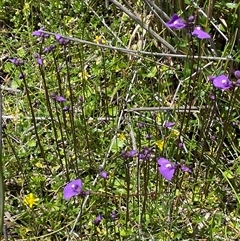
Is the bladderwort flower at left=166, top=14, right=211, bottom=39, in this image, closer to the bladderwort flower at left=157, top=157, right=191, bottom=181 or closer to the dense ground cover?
the dense ground cover

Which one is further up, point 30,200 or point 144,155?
point 144,155

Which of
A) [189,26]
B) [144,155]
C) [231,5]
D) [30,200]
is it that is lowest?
[30,200]

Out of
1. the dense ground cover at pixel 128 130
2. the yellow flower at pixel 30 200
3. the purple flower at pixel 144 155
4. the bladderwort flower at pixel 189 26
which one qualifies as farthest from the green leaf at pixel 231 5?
the yellow flower at pixel 30 200

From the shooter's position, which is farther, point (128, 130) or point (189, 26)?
point (128, 130)

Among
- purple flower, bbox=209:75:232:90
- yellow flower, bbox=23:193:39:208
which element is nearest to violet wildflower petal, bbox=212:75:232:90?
purple flower, bbox=209:75:232:90

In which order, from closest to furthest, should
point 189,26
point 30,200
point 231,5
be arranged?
point 189,26 → point 30,200 → point 231,5

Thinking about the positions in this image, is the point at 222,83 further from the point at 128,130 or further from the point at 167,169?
the point at 128,130

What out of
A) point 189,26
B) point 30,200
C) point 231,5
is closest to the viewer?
point 189,26

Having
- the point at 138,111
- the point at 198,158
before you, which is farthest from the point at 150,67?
the point at 198,158

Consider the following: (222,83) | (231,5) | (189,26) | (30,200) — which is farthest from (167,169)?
(231,5)
